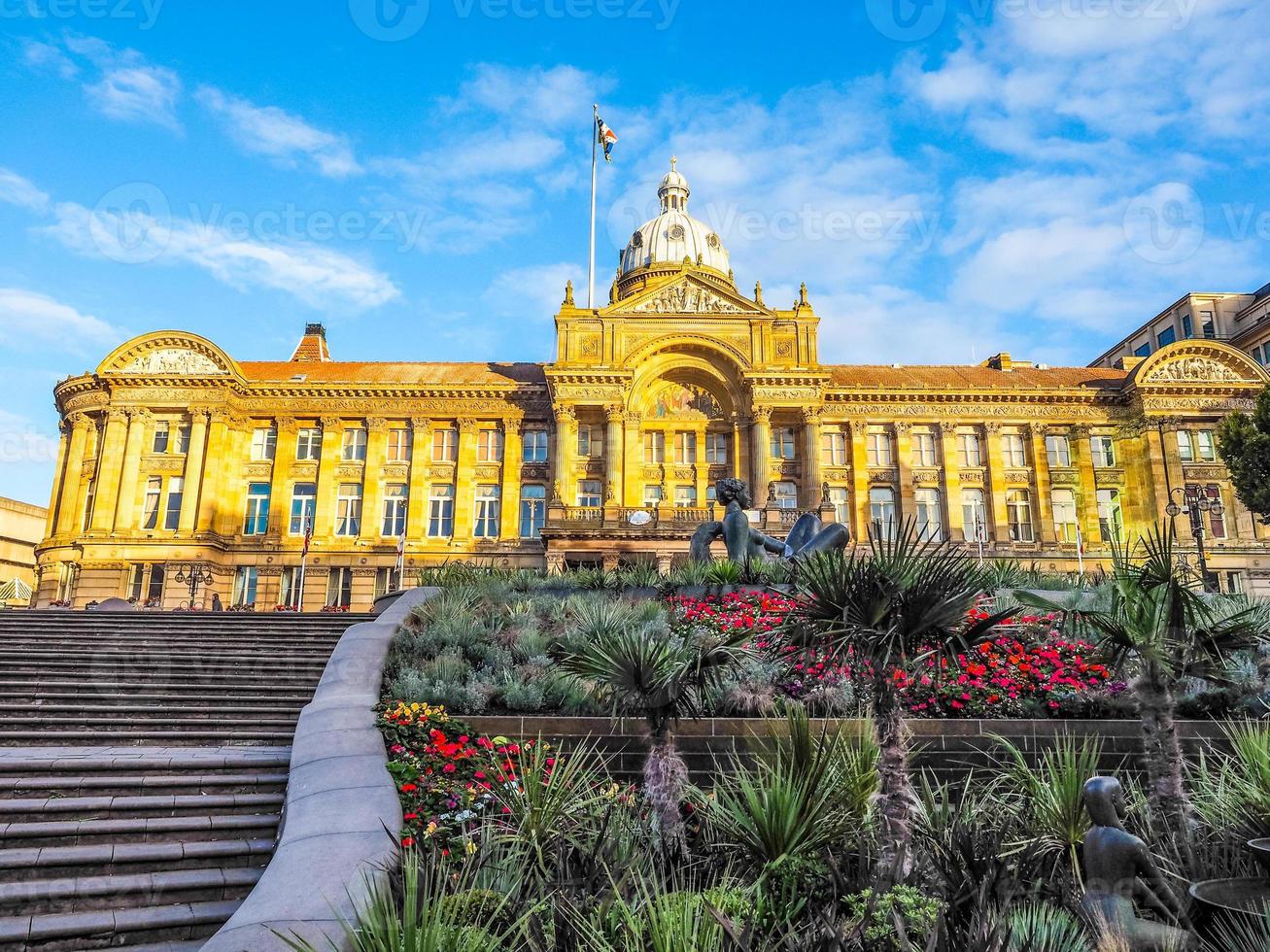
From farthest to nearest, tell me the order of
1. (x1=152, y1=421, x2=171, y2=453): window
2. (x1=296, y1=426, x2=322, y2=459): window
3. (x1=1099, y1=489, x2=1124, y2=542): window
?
(x1=296, y1=426, x2=322, y2=459): window → (x1=1099, y1=489, x2=1124, y2=542): window → (x1=152, y1=421, x2=171, y2=453): window

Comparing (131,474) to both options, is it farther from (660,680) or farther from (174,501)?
(660,680)

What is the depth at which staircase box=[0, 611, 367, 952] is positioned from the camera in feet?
22.3

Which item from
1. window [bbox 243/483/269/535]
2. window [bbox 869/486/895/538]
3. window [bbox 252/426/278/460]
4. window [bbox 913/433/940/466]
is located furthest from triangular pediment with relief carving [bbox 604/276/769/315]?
window [bbox 243/483/269/535]

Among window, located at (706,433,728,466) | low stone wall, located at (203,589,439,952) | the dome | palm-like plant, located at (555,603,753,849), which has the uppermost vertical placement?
the dome

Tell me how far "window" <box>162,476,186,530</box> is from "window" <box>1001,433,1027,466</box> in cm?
4518

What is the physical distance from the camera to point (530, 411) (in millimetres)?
47938

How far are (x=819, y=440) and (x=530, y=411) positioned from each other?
16184 mm

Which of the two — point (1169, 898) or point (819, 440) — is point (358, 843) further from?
point (819, 440)

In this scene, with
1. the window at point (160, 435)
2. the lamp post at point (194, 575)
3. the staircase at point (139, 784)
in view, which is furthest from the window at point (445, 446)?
the staircase at point (139, 784)

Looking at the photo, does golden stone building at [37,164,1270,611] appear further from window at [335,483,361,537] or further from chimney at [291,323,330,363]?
chimney at [291,323,330,363]

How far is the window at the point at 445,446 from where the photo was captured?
157ft

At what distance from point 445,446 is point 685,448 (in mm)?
13641

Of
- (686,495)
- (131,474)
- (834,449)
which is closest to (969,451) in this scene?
(834,449)

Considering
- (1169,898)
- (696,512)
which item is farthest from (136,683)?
(696,512)
